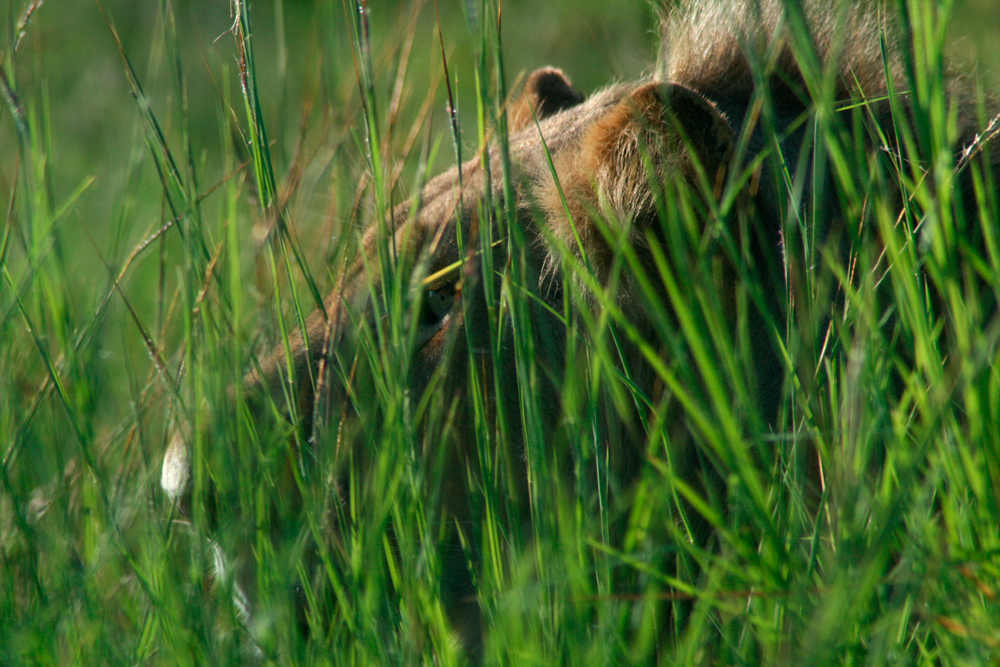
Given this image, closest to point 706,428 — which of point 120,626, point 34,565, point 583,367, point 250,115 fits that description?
point 583,367

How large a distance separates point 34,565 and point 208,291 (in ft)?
1.57

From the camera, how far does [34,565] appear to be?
55.4 inches

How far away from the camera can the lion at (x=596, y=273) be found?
1.41 meters

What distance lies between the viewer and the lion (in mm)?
1411

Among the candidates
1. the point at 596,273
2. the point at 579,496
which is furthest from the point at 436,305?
the point at 579,496

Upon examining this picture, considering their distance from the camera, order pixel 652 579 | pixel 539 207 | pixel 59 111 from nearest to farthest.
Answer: pixel 652 579, pixel 539 207, pixel 59 111

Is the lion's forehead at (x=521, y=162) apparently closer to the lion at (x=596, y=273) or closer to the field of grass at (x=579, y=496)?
the lion at (x=596, y=273)

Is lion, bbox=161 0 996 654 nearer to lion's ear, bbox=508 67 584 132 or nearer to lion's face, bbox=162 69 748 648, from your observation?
lion's face, bbox=162 69 748 648

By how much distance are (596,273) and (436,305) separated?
0.37 metres

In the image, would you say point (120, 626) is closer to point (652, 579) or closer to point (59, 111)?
point (652, 579)

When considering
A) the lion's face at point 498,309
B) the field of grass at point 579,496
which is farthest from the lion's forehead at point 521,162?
the field of grass at point 579,496

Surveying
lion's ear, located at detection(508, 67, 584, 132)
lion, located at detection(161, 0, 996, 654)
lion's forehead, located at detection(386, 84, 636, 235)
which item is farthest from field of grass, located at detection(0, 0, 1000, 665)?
lion's ear, located at detection(508, 67, 584, 132)

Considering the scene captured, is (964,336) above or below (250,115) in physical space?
below

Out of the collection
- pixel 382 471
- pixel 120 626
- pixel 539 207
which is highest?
pixel 539 207
